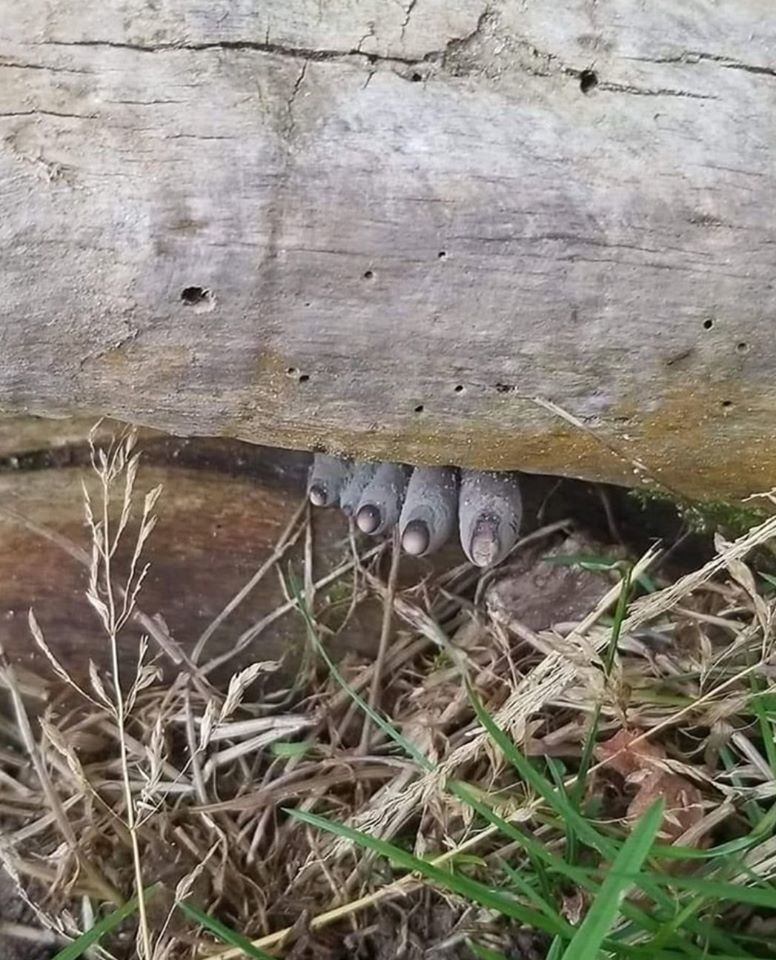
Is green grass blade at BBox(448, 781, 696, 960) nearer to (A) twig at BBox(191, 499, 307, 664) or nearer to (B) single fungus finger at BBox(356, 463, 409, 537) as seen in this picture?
(B) single fungus finger at BBox(356, 463, 409, 537)

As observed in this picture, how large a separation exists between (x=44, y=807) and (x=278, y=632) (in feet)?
1.62

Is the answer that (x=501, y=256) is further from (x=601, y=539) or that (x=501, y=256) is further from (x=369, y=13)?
(x=601, y=539)

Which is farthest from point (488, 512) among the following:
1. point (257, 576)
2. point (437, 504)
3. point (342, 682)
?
point (257, 576)

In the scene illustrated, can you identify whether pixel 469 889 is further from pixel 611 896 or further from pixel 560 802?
pixel 611 896

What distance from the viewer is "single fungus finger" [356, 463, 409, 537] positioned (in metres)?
1.74

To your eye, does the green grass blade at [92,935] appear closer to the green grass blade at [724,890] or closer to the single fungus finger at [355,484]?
the single fungus finger at [355,484]

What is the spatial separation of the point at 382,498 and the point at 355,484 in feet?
0.21

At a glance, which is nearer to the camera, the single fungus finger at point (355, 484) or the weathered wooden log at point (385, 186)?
the weathered wooden log at point (385, 186)

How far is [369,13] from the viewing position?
133 centimetres

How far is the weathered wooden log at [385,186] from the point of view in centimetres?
130

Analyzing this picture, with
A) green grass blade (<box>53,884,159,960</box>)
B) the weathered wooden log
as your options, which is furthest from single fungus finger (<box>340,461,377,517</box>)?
green grass blade (<box>53,884,159,960</box>)

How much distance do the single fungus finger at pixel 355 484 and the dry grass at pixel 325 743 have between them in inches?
5.1

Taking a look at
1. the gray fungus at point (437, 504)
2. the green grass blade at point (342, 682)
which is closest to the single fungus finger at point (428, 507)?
the gray fungus at point (437, 504)

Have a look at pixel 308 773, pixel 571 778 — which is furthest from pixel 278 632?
pixel 571 778
